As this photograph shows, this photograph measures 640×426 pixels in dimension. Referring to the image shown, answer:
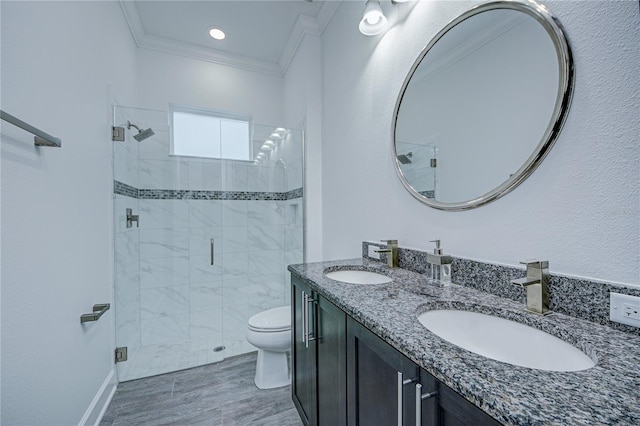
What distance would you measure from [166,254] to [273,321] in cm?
139

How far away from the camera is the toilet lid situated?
6.05ft

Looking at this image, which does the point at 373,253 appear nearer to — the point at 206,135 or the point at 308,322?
the point at 308,322

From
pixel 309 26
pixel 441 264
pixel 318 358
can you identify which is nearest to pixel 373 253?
pixel 441 264

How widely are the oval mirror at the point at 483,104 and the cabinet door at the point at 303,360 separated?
0.80 m

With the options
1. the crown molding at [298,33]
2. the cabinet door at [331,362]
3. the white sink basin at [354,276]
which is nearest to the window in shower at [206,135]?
the crown molding at [298,33]

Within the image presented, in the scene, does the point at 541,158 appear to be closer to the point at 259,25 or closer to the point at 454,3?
the point at 454,3

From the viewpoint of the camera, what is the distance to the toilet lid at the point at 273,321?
1.84m

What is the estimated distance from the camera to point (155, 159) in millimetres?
2551

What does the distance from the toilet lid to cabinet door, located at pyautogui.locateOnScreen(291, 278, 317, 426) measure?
0.32 metres

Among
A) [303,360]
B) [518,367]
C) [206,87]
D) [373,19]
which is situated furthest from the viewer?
[206,87]

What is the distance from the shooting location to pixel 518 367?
517mm

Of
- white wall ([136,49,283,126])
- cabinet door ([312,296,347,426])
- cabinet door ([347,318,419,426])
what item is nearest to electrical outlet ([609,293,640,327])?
cabinet door ([347,318,419,426])

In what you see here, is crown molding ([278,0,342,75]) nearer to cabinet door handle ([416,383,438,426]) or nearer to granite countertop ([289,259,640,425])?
granite countertop ([289,259,640,425])

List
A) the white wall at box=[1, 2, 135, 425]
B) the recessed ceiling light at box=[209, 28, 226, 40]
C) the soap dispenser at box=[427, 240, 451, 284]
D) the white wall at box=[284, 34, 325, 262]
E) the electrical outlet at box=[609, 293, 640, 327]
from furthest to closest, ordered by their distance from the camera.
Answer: the recessed ceiling light at box=[209, 28, 226, 40], the white wall at box=[284, 34, 325, 262], the soap dispenser at box=[427, 240, 451, 284], the white wall at box=[1, 2, 135, 425], the electrical outlet at box=[609, 293, 640, 327]
